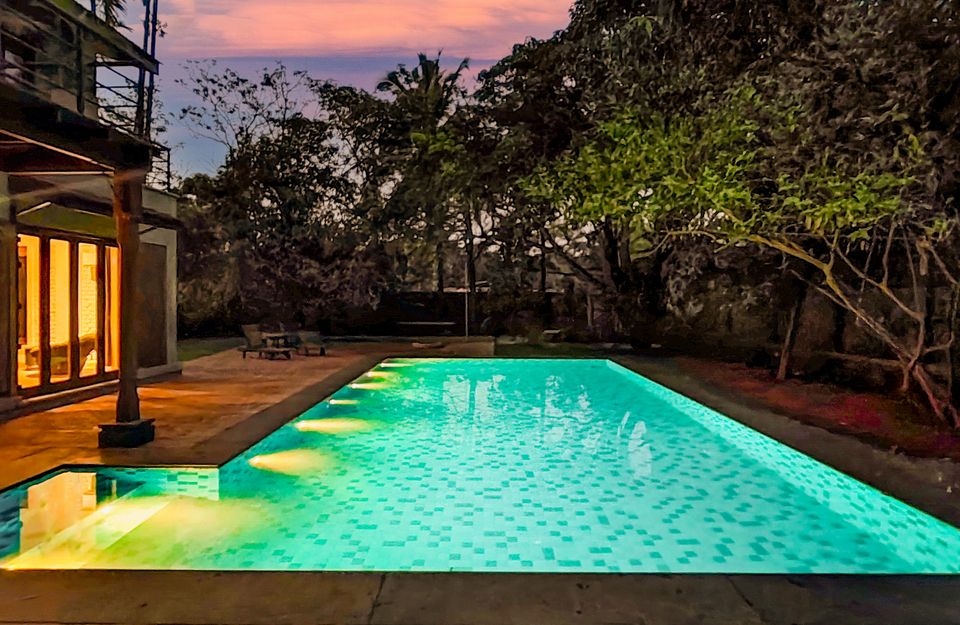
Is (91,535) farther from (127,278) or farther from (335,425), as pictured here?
(335,425)

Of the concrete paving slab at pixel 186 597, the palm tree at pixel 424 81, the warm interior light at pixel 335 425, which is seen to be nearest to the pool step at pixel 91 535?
the concrete paving slab at pixel 186 597

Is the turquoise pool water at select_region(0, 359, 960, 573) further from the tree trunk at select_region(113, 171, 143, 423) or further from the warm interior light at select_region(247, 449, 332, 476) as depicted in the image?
the tree trunk at select_region(113, 171, 143, 423)

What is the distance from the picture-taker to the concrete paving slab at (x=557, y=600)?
10.5ft

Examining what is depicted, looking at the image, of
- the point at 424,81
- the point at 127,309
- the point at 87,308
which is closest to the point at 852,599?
the point at 127,309

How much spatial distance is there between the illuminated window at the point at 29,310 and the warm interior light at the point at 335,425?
343 cm

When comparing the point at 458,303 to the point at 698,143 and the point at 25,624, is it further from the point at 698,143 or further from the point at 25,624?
the point at 25,624

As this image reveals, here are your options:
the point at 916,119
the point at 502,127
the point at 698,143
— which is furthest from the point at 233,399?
the point at 502,127

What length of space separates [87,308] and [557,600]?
9.39 metres

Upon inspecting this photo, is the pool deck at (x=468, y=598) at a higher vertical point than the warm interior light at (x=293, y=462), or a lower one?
higher

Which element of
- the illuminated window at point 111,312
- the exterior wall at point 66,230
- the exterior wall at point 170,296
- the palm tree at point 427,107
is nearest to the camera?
the exterior wall at point 66,230

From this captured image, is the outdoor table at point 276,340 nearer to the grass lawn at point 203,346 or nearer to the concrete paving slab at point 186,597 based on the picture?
the grass lawn at point 203,346

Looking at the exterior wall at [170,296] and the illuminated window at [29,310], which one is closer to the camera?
the illuminated window at [29,310]

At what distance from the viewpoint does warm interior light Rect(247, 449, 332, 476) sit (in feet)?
22.4

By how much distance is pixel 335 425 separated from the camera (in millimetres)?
9195
